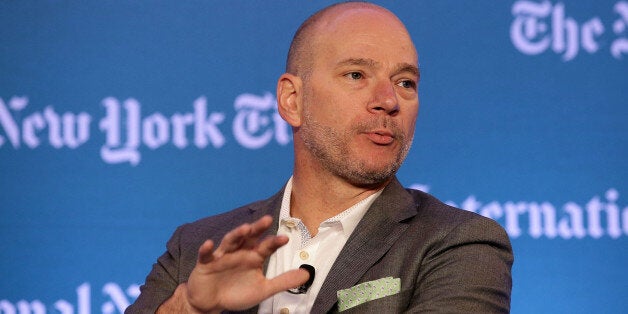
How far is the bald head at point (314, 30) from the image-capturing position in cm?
283

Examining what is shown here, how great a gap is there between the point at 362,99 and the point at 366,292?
0.58 metres

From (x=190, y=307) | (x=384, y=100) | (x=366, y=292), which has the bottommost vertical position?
(x=190, y=307)

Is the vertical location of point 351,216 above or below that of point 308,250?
above

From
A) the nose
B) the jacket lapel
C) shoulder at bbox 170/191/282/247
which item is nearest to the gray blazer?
the jacket lapel

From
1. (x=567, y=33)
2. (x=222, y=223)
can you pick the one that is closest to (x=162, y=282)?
(x=222, y=223)

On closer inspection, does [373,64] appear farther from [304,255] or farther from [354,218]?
[304,255]

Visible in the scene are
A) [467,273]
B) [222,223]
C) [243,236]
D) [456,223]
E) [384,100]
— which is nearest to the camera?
[243,236]

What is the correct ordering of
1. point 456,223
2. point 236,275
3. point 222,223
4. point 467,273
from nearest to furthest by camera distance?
point 236,275 → point 467,273 → point 456,223 → point 222,223

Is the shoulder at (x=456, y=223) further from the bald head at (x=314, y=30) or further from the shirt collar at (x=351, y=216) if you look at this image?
the bald head at (x=314, y=30)

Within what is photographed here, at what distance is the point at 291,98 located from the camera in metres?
2.91

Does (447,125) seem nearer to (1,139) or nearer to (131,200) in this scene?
(131,200)

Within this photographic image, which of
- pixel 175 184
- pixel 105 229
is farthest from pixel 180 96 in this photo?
pixel 105 229

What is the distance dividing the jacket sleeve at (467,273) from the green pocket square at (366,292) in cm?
7

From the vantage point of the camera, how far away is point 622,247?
378 centimetres
